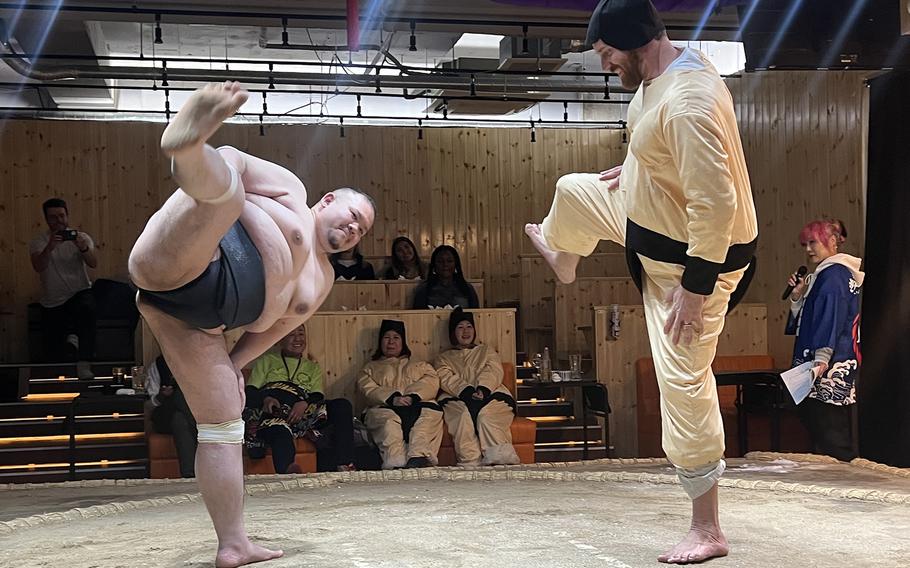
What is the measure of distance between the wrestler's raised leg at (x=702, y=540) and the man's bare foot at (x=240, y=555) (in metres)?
0.90

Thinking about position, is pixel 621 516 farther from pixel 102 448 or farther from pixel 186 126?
pixel 102 448

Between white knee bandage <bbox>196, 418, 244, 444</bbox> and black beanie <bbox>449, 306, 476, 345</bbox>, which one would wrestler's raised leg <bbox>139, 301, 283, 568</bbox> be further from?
black beanie <bbox>449, 306, 476, 345</bbox>

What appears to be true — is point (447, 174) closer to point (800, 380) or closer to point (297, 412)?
point (297, 412)

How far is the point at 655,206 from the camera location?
7.37 ft

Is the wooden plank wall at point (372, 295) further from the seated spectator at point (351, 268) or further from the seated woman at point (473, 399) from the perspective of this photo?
the seated woman at point (473, 399)

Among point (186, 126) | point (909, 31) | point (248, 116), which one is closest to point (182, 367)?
point (186, 126)

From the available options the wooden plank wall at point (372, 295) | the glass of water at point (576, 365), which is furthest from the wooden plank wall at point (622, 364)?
the wooden plank wall at point (372, 295)

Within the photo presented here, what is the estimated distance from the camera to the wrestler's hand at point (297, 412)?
17.3 feet

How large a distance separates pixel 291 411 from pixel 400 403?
647mm

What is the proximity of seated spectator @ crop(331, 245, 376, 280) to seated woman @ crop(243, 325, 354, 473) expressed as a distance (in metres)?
2.73

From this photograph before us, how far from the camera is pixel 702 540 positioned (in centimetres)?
219

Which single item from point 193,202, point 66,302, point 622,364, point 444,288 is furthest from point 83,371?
point 193,202

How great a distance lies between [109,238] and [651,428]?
591 cm

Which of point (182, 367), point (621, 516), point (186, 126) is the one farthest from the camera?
point (621, 516)
